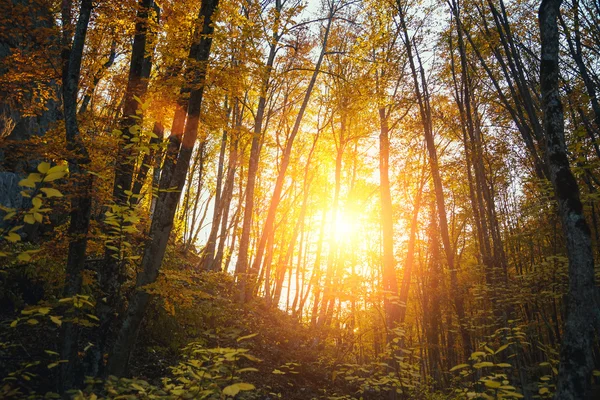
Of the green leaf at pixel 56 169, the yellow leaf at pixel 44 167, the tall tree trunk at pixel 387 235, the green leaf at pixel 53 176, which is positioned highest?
the tall tree trunk at pixel 387 235

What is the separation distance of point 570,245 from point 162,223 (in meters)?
5.49

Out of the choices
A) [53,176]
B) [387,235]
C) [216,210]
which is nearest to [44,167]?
[53,176]

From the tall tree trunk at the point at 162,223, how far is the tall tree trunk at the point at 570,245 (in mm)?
5010

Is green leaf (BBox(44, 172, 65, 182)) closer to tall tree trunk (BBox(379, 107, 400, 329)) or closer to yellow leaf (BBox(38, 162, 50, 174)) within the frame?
yellow leaf (BBox(38, 162, 50, 174))

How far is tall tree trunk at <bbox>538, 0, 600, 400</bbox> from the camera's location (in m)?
3.83

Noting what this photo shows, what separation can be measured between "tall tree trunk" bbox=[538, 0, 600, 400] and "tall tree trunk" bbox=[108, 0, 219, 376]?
501 centimetres

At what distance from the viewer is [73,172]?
4188 mm

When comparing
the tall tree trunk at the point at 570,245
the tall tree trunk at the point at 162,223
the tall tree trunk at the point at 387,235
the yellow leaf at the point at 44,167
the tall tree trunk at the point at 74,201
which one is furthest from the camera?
the tall tree trunk at the point at 387,235

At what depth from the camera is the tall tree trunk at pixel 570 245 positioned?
3.83 meters

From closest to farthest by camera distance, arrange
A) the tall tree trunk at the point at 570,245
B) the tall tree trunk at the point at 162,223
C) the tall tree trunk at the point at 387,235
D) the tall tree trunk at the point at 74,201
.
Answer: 1. the tall tree trunk at the point at 570,245
2. the tall tree trunk at the point at 74,201
3. the tall tree trunk at the point at 162,223
4. the tall tree trunk at the point at 387,235

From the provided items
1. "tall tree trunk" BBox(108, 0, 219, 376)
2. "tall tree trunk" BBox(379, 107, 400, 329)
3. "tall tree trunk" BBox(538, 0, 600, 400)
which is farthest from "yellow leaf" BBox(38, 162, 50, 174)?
"tall tree trunk" BBox(379, 107, 400, 329)

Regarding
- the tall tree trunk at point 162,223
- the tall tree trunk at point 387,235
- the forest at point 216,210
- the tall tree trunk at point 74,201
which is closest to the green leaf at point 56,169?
the forest at point 216,210

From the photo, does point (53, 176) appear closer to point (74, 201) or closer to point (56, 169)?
point (56, 169)

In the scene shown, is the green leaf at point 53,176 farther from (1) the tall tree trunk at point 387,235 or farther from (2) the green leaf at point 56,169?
(1) the tall tree trunk at point 387,235
